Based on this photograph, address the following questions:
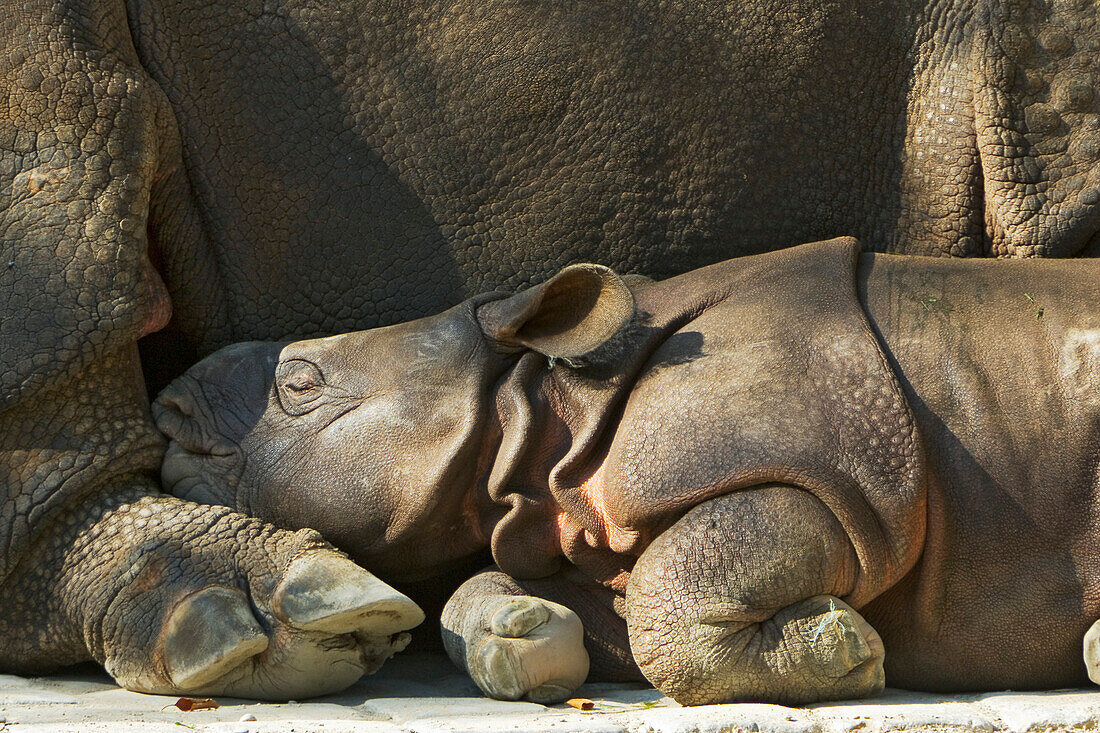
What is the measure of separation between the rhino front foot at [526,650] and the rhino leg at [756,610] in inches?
6.9

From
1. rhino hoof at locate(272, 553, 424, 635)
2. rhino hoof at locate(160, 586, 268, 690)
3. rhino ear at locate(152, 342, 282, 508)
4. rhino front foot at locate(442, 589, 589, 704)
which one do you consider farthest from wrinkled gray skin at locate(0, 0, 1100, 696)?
rhino front foot at locate(442, 589, 589, 704)

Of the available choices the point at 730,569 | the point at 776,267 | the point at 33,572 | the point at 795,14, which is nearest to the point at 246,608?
the point at 33,572

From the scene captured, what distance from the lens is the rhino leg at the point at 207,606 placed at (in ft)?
11.4

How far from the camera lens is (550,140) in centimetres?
433

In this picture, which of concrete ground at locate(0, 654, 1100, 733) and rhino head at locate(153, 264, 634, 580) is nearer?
concrete ground at locate(0, 654, 1100, 733)

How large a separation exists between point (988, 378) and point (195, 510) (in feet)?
6.82

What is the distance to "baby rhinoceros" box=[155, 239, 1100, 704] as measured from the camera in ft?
11.3

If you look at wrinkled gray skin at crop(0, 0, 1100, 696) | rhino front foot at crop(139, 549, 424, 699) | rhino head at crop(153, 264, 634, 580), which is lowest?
rhino front foot at crop(139, 549, 424, 699)

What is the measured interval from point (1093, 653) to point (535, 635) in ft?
4.37

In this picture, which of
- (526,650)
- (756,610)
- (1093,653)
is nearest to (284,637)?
(526,650)

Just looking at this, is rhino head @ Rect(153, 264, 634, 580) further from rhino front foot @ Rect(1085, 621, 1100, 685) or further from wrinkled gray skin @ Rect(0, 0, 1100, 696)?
rhino front foot @ Rect(1085, 621, 1100, 685)

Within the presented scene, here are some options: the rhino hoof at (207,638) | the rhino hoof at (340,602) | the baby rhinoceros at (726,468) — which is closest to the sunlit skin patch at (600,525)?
the baby rhinoceros at (726,468)

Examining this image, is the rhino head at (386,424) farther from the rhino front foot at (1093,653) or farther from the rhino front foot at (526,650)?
the rhino front foot at (1093,653)

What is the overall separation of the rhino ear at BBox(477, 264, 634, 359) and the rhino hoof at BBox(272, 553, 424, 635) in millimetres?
775
